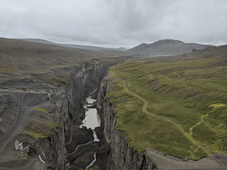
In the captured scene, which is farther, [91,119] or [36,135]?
[91,119]

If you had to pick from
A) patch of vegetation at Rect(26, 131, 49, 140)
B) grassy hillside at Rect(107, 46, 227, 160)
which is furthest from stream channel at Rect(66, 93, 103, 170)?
grassy hillside at Rect(107, 46, 227, 160)

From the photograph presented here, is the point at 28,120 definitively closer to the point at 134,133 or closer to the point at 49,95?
the point at 49,95

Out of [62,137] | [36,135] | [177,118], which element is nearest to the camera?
[36,135]

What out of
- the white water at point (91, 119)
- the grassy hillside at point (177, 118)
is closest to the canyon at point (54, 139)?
the white water at point (91, 119)

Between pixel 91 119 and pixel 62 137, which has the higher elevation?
pixel 62 137

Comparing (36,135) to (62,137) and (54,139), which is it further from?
(62,137)

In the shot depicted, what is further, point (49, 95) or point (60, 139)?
point (49, 95)

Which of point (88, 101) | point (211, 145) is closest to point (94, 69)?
point (88, 101)

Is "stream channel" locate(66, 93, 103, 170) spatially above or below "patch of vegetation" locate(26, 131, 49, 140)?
below

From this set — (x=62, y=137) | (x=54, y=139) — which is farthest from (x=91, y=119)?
(x=54, y=139)

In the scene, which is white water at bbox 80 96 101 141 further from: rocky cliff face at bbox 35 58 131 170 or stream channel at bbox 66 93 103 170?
rocky cliff face at bbox 35 58 131 170

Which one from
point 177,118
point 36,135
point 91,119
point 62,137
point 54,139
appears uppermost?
point 177,118
